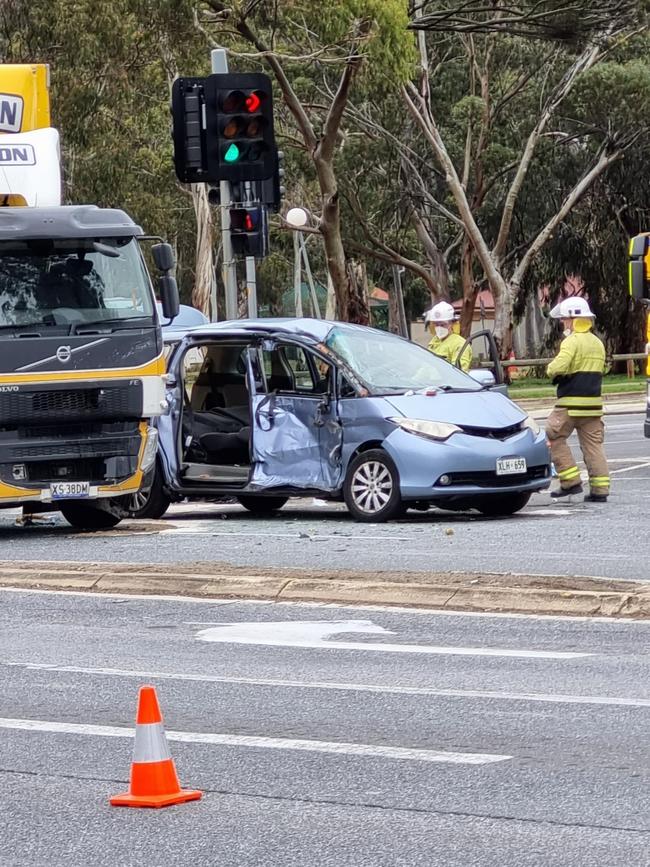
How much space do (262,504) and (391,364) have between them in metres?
2.12

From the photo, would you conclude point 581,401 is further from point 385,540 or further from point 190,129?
point 190,129

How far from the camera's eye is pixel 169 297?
15391 mm

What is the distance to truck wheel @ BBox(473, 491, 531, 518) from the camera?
50.1 feet

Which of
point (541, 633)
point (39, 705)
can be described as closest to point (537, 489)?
point (541, 633)

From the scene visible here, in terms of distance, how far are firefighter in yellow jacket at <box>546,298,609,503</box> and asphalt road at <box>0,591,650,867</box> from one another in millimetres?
6243

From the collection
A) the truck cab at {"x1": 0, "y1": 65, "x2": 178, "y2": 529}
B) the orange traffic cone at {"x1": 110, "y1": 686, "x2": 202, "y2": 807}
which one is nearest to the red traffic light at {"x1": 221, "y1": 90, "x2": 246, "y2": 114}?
the truck cab at {"x1": 0, "y1": 65, "x2": 178, "y2": 529}

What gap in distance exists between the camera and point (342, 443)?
15.2 meters

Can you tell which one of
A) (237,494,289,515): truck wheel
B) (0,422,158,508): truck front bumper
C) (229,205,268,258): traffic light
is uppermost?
(229,205,268,258): traffic light

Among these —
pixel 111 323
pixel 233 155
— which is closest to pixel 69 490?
pixel 111 323

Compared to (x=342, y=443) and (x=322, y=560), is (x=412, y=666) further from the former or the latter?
(x=342, y=443)

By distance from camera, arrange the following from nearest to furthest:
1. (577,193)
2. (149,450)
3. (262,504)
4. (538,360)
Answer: (149,450) → (262,504) → (538,360) → (577,193)

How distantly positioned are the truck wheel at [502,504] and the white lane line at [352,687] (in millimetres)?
6886

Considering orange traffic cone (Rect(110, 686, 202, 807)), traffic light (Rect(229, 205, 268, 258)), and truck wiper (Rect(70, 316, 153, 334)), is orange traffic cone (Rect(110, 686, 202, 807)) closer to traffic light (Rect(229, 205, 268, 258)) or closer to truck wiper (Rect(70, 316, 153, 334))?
truck wiper (Rect(70, 316, 153, 334))

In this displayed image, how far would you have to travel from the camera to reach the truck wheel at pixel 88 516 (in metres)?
15.7
